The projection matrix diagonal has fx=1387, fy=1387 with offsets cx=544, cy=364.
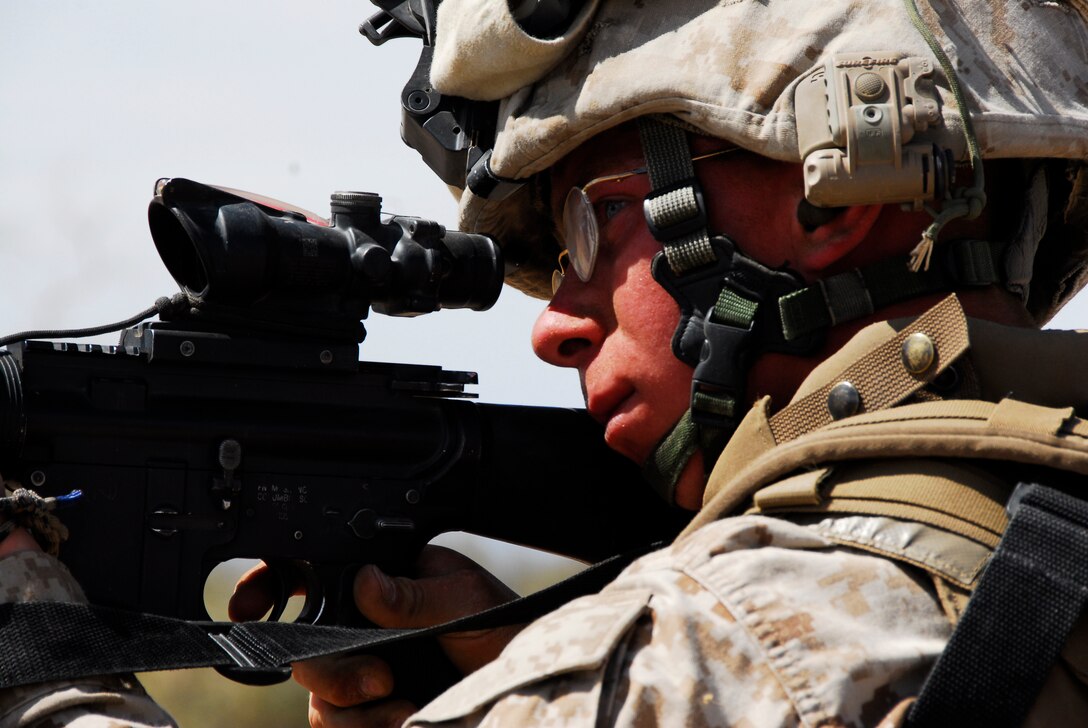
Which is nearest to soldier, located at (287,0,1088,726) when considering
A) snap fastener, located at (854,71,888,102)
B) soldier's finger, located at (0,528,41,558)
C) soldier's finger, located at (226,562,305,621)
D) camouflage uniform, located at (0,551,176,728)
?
snap fastener, located at (854,71,888,102)

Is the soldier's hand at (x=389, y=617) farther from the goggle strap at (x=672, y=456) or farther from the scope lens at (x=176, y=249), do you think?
the scope lens at (x=176, y=249)

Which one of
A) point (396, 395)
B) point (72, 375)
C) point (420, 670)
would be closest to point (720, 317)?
point (396, 395)

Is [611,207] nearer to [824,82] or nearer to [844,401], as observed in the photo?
[824,82]

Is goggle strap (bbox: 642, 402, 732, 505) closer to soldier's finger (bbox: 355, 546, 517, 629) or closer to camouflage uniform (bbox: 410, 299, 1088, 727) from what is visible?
camouflage uniform (bbox: 410, 299, 1088, 727)

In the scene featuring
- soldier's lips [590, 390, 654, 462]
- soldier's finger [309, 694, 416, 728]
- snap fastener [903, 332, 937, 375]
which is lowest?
soldier's finger [309, 694, 416, 728]

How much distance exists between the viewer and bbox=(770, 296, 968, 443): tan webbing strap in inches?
100

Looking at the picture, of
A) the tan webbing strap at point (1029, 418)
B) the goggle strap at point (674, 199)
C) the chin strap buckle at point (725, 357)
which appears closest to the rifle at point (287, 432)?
the goggle strap at point (674, 199)

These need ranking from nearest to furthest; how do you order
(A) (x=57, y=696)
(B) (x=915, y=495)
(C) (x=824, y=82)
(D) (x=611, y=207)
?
(B) (x=915, y=495) < (A) (x=57, y=696) < (C) (x=824, y=82) < (D) (x=611, y=207)

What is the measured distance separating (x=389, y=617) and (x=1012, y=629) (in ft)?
5.50

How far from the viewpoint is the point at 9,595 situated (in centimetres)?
277

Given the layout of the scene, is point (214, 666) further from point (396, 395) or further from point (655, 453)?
point (655, 453)

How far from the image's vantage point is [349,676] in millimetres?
3346

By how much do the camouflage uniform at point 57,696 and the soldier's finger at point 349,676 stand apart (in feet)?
1.88

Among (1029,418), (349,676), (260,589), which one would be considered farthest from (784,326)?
(260,589)
